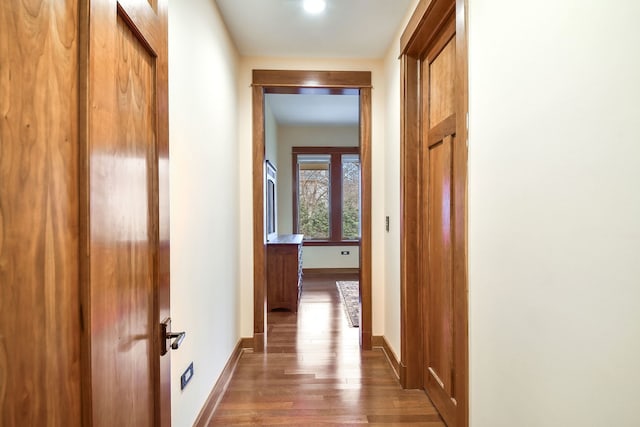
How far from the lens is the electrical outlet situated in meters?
1.62

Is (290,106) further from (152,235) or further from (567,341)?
(567,341)

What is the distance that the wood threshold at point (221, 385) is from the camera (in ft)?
6.39

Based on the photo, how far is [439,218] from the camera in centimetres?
211

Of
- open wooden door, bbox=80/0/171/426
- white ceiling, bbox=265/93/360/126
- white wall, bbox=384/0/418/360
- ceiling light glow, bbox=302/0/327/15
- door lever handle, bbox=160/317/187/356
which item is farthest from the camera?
white ceiling, bbox=265/93/360/126

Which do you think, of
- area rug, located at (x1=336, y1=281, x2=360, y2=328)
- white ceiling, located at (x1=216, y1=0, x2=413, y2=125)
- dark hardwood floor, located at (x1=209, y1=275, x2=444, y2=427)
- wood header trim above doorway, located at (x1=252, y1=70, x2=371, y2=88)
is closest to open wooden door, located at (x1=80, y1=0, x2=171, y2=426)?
dark hardwood floor, located at (x1=209, y1=275, x2=444, y2=427)

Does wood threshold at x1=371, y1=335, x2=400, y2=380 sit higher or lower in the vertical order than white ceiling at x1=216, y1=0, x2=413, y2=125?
lower

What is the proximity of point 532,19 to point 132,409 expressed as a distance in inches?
62.0

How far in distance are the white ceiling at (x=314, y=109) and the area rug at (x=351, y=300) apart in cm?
265

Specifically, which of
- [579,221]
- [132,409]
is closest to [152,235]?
[132,409]

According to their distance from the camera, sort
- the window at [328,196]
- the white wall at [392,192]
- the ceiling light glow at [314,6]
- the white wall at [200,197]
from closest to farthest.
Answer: the white wall at [200,197]
the ceiling light glow at [314,6]
the white wall at [392,192]
the window at [328,196]

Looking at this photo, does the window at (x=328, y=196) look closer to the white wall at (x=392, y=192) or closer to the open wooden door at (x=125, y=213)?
the white wall at (x=392, y=192)

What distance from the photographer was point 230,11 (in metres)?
2.37

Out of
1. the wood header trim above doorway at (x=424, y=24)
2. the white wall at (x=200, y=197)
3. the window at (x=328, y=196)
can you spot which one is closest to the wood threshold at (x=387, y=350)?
the white wall at (x=200, y=197)

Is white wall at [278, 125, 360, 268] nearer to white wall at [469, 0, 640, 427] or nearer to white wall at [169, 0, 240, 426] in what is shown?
white wall at [169, 0, 240, 426]
